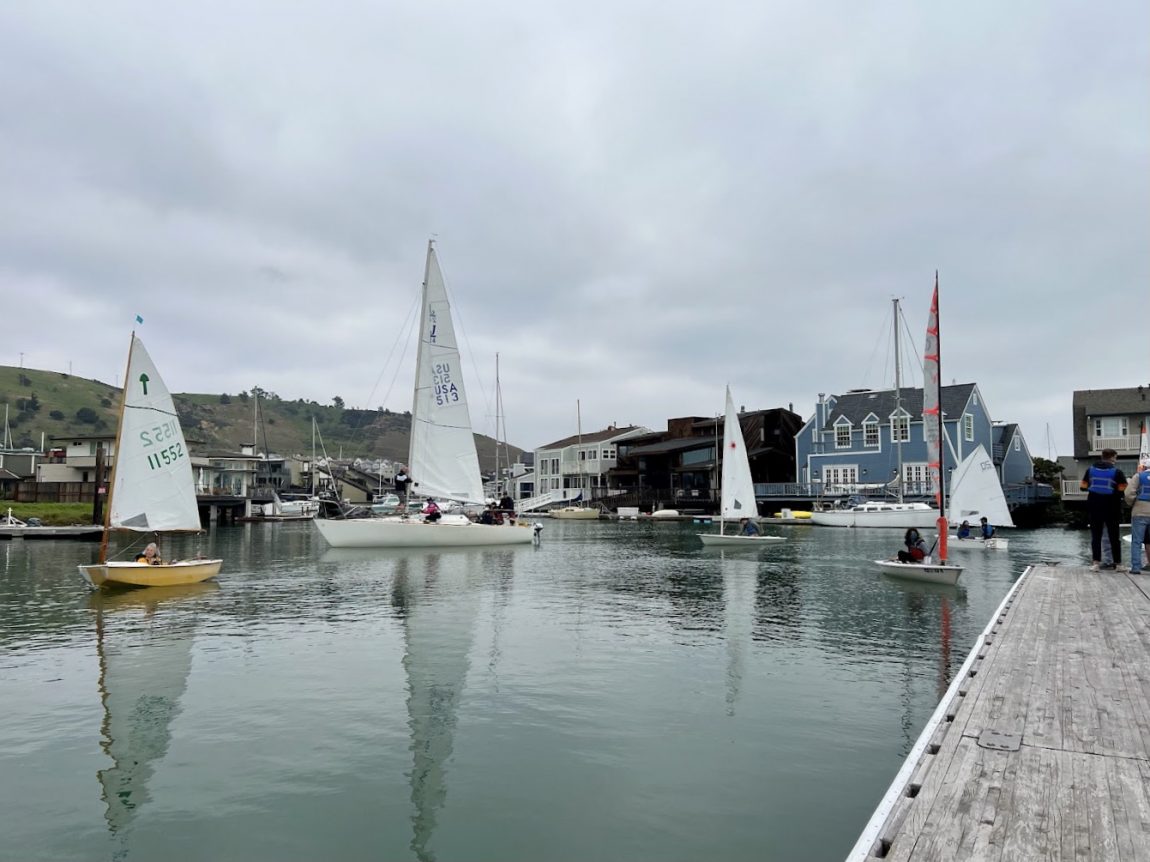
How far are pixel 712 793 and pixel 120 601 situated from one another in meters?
19.9

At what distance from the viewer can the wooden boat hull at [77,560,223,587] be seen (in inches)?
872

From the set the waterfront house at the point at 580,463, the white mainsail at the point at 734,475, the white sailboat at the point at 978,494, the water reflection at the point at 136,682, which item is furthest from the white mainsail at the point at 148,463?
the waterfront house at the point at 580,463

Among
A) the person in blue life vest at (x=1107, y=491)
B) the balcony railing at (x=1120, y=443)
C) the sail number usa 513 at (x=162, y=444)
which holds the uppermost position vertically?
the balcony railing at (x=1120, y=443)

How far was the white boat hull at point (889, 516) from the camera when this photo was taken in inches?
2215

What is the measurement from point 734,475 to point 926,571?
61.6 ft

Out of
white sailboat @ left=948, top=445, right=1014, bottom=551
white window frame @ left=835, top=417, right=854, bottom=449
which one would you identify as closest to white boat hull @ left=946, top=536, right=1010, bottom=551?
white sailboat @ left=948, top=445, right=1014, bottom=551

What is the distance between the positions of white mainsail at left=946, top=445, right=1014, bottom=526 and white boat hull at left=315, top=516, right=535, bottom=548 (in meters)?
25.9

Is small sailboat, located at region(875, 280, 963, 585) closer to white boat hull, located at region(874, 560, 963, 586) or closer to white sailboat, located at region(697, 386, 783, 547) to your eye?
white boat hull, located at region(874, 560, 963, 586)

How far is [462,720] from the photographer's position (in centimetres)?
1017

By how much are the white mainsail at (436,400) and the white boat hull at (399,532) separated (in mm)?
2069

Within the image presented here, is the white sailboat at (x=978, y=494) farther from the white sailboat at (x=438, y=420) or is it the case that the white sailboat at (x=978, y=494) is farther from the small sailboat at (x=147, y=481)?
the small sailboat at (x=147, y=481)

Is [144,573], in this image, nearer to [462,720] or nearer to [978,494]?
[462,720]

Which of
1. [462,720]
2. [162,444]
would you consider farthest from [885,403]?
[462,720]

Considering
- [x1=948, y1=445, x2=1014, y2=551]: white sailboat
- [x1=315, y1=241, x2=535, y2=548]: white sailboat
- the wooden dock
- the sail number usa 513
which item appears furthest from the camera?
[x1=948, y1=445, x2=1014, y2=551]: white sailboat
